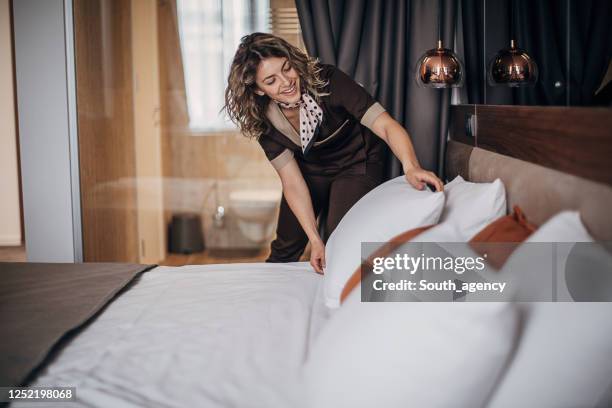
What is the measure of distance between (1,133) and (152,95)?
238 centimetres

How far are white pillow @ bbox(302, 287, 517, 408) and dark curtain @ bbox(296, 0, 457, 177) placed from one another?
214cm

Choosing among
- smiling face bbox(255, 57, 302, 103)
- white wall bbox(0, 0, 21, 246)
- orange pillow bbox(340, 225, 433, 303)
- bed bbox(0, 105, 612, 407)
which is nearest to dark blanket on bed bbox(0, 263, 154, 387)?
bed bbox(0, 105, 612, 407)

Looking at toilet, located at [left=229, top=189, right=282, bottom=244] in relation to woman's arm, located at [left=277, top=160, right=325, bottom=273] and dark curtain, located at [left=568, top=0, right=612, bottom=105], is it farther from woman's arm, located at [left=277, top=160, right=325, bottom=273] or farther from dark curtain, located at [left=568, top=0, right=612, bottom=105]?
dark curtain, located at [left=568, top=0, right=612, bottom=105]

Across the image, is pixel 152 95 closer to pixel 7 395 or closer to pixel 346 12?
pixel 346 12

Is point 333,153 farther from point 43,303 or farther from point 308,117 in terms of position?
point 43,303

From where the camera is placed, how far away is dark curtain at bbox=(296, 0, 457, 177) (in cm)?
307

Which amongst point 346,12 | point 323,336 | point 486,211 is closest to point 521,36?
point 346,12

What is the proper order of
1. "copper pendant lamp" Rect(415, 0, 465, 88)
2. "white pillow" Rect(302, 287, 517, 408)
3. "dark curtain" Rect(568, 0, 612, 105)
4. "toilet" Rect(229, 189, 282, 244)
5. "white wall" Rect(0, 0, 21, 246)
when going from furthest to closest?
1. "white wall" Rect(0, 0, 21, 246)
2. "toilet" Rect(229, 189, 282, 244)
3. "copper pendant lamp" Rect(415, 0, 465, 88)
4. "dark curtain" Rect(568, 0, 612, 105)
5. "white pillow" Rect(302, 287, 517, 408)

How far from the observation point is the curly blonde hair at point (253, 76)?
2.23m

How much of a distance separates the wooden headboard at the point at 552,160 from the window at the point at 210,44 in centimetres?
161

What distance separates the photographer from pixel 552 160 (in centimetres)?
140

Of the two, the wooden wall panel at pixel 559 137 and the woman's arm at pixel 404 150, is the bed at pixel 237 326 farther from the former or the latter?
the woman's arm at pixel 404 150

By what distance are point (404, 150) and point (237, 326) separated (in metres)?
0.89

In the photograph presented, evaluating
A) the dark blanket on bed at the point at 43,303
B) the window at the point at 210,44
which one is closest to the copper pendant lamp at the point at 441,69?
the window at the point at 210,44
